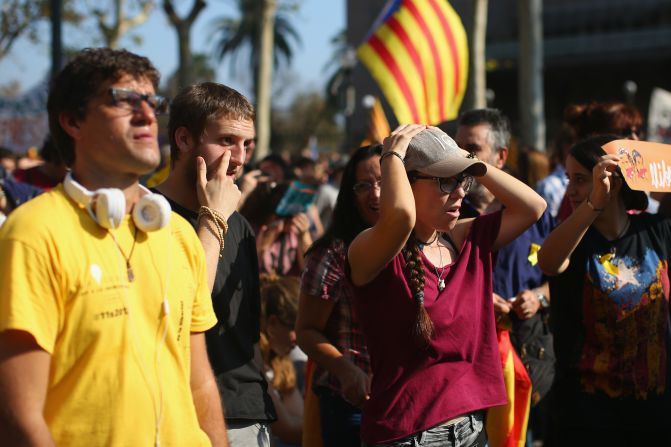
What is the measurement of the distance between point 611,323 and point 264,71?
15764mm

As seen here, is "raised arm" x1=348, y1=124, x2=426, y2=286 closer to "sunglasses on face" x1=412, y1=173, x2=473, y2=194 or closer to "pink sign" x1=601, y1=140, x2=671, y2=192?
"sunglasses on face" x1=412, y1=173, x2=473, y2=194

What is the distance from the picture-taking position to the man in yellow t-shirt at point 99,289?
2467mm

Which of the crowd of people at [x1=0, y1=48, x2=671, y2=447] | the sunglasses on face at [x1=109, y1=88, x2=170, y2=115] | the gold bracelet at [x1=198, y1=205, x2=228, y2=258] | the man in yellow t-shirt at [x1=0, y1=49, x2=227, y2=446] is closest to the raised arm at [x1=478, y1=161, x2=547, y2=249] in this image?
the crowd of people at [x1=0, y1=48, x2=671, y2=447]

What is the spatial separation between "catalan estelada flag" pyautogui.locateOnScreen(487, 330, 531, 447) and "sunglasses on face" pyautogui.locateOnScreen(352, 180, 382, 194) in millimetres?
937

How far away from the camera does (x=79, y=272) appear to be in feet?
8.32

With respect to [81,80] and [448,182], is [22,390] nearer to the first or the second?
[81,80]

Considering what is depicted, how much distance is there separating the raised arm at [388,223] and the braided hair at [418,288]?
0.15 meters

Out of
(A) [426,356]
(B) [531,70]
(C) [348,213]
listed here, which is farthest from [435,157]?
(B) [531,70]

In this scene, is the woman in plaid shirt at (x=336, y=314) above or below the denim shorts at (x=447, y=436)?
above

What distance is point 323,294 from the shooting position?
4430mm

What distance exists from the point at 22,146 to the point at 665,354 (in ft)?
39.1

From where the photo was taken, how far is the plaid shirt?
14.6 ft

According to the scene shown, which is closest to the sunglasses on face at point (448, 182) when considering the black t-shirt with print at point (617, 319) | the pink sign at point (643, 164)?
the pink sign at point (643, 164)

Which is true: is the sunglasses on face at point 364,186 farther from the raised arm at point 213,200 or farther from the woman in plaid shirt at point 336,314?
the raised arm at point 213,200
